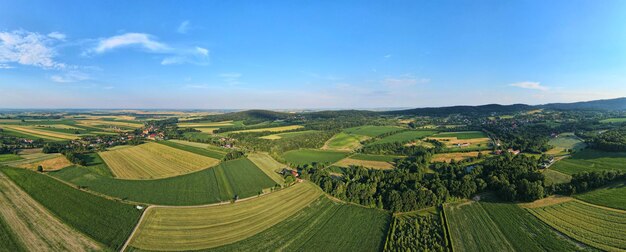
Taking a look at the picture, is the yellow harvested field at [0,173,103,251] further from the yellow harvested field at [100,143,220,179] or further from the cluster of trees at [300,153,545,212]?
the cluster of trees at [300,153,545,212]

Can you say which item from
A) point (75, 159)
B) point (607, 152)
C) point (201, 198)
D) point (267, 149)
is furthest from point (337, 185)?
point (607, 152)

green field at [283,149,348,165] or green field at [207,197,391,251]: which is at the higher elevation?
green field at [283,149,348,165]

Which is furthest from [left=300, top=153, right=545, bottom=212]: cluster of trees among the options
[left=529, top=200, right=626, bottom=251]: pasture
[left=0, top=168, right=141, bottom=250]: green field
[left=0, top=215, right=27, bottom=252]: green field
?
[left=0, top=215, right=27, bottom=252]: green field

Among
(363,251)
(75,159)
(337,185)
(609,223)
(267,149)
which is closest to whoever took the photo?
(363,251)

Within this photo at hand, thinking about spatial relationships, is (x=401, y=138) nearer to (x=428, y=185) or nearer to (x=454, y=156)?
(x=454, y=156)

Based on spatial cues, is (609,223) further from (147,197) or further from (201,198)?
(147,197)
